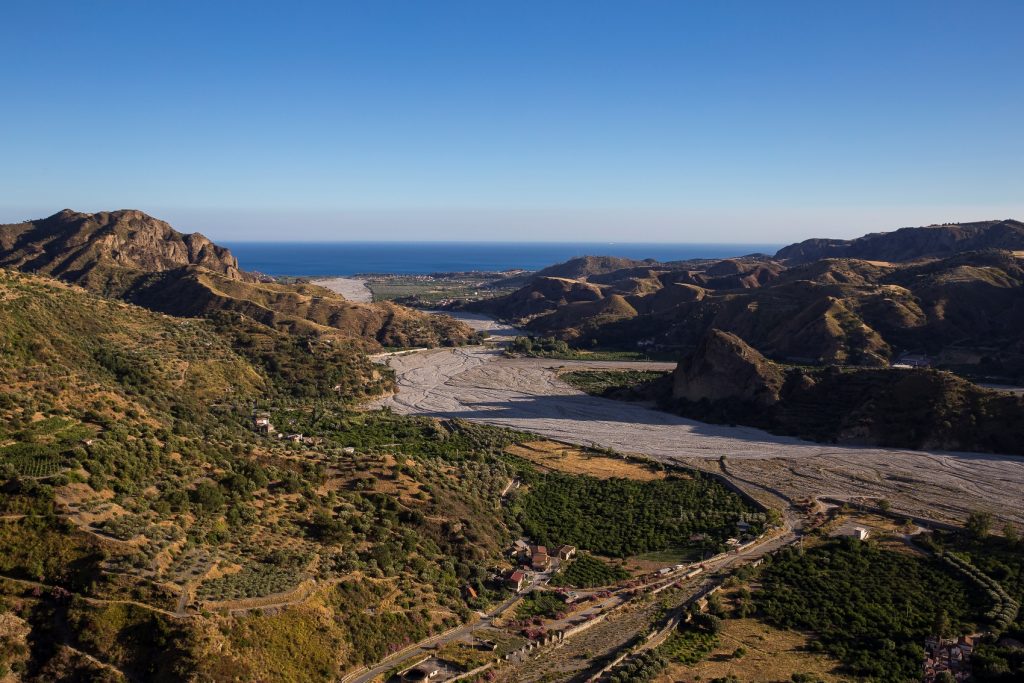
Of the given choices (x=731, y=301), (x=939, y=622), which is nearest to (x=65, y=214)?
(x=731, y=301)

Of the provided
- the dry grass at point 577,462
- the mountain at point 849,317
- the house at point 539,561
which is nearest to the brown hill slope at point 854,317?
the mountain at point 849,317

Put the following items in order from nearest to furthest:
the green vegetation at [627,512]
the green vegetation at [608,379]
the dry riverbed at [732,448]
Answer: the green vegetation at [627,512], the dry riverbed at [732,448], the green vegetation at [608,379]

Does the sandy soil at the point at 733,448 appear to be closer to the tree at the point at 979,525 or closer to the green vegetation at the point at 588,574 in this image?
the tree at the point at 979,525

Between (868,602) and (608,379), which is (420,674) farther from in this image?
(608,379)

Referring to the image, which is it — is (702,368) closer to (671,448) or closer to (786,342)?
(671,448)

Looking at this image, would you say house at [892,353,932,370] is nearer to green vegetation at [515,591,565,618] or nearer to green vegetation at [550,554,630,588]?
green vegetation at [550,554,630,588]

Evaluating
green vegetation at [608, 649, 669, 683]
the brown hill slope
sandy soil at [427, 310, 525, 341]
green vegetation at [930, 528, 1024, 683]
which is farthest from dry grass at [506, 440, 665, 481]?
sandy soil at [427, 310, 525, 341]
